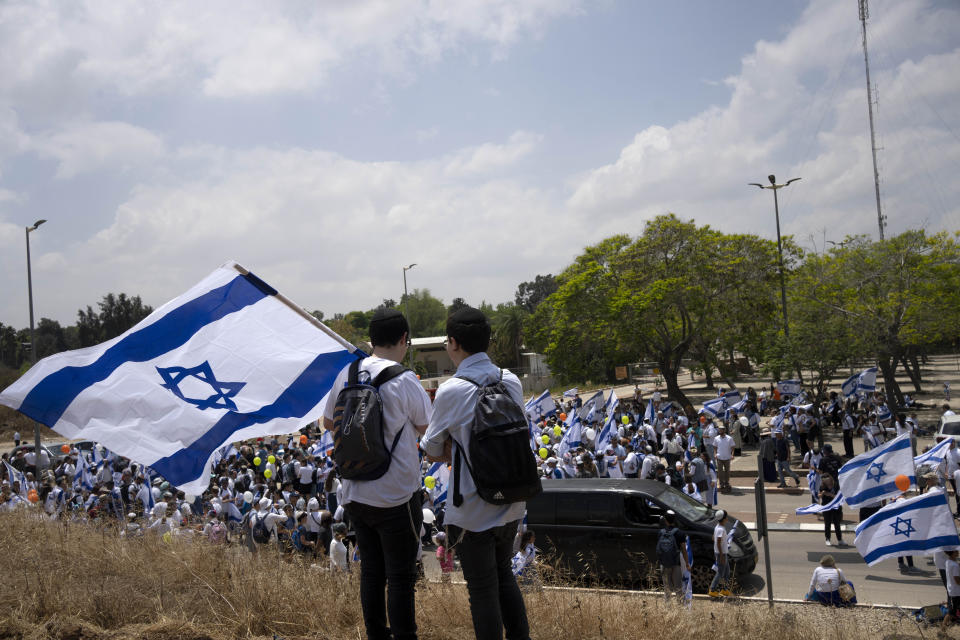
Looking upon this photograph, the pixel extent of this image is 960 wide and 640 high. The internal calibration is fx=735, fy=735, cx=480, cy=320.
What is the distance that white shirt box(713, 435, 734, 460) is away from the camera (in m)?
18.5

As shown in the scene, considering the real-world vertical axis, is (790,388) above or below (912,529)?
above

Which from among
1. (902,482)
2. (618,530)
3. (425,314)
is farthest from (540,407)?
(425,314)

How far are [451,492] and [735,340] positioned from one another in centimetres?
3344

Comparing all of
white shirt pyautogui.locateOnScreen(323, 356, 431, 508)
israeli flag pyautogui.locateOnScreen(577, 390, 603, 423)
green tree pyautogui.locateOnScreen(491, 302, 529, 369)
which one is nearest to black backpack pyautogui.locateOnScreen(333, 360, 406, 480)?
white shirt pyautogui.locateOnScreen(323, 356, 431, 508)

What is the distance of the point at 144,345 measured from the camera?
207 inches

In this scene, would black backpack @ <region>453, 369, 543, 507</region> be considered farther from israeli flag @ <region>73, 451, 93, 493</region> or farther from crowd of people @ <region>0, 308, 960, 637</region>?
israeli flag @ <region>73, 451, 93, 493</region>

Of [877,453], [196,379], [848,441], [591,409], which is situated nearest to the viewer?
[196,379]

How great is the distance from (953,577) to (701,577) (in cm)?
322

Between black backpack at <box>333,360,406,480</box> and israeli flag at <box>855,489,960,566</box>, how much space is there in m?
7.17

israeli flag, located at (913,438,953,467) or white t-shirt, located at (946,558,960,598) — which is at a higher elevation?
israeli flag, located at (913,438,953,467)

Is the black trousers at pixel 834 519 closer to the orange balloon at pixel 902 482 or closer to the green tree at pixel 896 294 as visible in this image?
the orange balloon at pixel 902 482

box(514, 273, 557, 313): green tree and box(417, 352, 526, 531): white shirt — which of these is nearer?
box(417, 352, 526, 531): white shirt

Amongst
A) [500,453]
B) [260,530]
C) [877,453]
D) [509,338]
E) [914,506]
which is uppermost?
Result: [509,338]

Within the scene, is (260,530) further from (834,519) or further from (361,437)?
(834,519)
